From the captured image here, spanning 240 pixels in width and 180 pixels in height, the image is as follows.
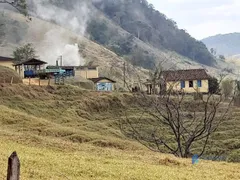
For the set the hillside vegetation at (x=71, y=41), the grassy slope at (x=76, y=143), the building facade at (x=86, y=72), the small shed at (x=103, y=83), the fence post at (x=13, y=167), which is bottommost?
the grassy slope at (x=76, y=143)

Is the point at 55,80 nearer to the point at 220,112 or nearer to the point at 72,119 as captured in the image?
the point at 72,119

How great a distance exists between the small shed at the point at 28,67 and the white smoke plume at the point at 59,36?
52859 mm

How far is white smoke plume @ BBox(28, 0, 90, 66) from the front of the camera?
136500 millimetres

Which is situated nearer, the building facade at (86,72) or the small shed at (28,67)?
the small shed at (28,67)

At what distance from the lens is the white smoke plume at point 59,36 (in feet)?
448

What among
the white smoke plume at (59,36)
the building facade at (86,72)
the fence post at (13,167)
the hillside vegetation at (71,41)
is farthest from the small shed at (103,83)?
the fence post at (13,167)

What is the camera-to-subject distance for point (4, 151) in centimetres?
1812

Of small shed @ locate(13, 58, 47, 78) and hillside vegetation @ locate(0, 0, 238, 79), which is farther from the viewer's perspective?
hillside vegetation @ locate(0, 0, 238, 79)

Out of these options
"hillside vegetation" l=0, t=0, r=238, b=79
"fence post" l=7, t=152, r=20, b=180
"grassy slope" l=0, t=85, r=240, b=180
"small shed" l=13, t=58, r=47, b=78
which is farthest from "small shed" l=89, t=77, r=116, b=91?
"fence post" l=7, t=152, r=20, b=180

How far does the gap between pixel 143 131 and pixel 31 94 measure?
1587cm

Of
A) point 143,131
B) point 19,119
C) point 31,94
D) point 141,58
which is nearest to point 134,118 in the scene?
point 143,131

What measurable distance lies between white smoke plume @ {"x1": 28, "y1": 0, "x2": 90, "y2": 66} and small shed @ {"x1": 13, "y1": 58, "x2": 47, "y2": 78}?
5286 centimetres

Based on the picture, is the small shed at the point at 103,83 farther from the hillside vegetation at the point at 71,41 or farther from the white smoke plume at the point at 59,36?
the white smoke plume at the point at 59,36

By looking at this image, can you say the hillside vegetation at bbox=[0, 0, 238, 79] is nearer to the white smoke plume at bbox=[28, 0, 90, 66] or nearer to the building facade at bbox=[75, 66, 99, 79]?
the white smoke plume at bbox=[28, 0, 90, 66]
